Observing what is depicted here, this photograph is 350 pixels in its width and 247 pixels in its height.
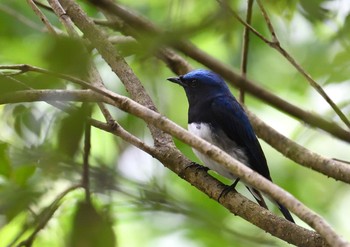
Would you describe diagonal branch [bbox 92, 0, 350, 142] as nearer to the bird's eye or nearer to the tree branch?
the tree branch

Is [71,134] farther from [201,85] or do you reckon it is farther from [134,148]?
[201,85]

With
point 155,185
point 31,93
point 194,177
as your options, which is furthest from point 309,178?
point 31,93

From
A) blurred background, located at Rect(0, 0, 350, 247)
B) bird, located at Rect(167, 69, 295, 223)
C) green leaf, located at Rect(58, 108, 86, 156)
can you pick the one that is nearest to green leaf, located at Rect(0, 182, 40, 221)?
blurred background, located at Rect(0, 0, 350, 247)

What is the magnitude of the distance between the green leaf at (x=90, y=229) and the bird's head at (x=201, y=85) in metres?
2.35

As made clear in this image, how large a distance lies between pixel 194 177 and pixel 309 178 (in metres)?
1.79

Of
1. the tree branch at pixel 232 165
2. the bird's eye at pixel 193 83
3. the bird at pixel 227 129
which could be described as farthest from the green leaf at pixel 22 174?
the bird's eye at pixel 193 83

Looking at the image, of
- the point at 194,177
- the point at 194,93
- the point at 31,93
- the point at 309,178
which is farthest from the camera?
the point at 309,178

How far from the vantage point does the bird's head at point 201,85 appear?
3.56 meters

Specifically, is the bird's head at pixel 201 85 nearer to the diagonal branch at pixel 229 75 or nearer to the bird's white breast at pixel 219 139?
the bird's white breast at pixel 219 139

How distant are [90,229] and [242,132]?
91.7 inches

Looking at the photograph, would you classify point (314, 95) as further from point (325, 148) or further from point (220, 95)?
point (220, 95)

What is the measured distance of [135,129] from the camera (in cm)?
198


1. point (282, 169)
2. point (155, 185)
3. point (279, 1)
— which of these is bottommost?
point (282, 169)

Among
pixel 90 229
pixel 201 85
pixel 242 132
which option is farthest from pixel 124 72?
pixel 90 229
